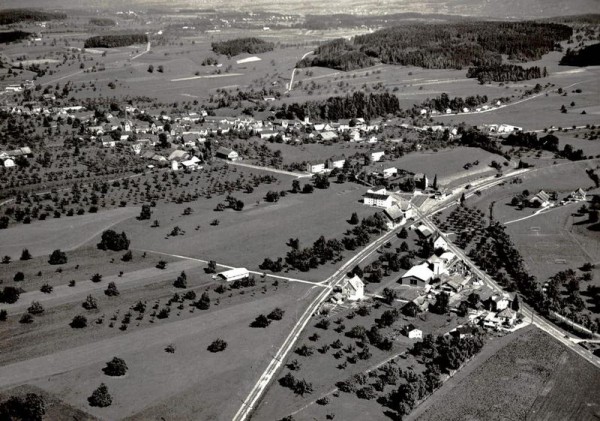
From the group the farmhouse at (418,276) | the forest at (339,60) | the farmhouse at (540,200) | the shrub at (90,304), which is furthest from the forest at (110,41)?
the farmhouse at (418,276)

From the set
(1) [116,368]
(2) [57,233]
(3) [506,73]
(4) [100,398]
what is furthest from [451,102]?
(4) [100,398]

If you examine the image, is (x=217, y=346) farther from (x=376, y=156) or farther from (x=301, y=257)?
(x=376, y=156)

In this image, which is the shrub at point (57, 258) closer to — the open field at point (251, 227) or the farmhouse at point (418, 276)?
the open field at point (251, 227)

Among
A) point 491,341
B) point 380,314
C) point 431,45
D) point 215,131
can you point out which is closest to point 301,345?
point 380,314

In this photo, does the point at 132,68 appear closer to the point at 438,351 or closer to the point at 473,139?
the point at 473,139

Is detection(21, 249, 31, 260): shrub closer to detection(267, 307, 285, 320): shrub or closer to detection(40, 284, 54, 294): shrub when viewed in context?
detection(40, 284, 54, 294): shrub

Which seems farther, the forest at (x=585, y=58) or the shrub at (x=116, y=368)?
the forest at (x=585, y=58)

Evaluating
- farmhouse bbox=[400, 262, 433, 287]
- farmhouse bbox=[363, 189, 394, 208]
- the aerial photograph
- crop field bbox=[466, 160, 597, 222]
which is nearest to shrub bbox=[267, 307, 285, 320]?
the aerial photograph

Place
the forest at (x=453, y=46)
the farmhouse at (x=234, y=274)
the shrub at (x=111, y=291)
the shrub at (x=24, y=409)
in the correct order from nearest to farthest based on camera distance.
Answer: the shrub at (x=24, y=409) → the shrub at (x=111, y=291) → the farmhouse at (x=234, y=274) → the forest at (x=453, y=46)
